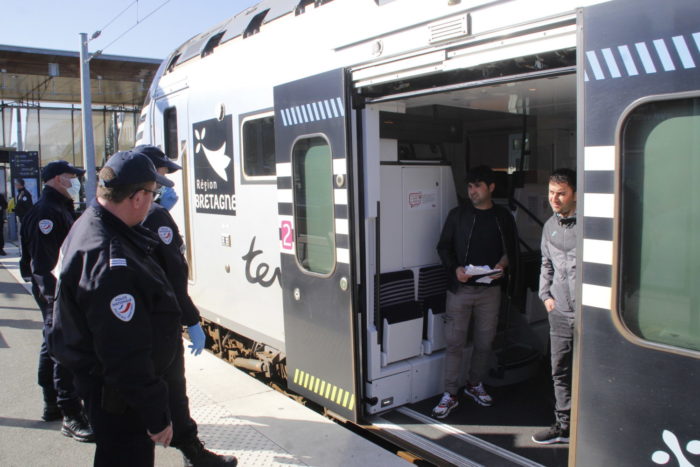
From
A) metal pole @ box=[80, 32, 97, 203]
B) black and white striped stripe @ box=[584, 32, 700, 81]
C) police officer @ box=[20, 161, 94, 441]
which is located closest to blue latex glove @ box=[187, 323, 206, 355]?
police officer @ box=[20, 161, 94, 441]

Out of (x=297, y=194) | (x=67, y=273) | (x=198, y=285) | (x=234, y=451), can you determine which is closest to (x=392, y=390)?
(x=234, y=451)

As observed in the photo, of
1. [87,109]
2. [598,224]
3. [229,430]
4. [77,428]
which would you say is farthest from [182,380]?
[87,109]

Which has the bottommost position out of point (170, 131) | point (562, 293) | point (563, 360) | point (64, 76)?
point (563, 360)

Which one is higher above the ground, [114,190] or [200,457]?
[114,190]

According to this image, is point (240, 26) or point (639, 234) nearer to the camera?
point (639, 234)

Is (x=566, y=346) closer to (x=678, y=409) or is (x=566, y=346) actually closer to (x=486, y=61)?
(x=678, y=409)

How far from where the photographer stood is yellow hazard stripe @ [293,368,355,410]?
3.43 m

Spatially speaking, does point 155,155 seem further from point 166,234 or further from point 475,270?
point 475,270

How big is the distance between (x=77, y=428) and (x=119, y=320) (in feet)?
6.64

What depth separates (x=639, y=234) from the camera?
2020mm

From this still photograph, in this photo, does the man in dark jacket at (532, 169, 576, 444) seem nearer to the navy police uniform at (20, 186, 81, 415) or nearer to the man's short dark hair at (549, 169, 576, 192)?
the man's short dark hair at (549, 169, 576, 192)

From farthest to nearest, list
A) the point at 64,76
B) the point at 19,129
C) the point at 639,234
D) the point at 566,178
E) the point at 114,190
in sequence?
the point at 19,129, the point at 64,76, the point at 566,178, the point at 114,190, the point at 639,234

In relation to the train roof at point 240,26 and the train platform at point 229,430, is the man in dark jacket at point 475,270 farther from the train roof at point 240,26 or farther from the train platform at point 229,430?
the train roof at point 240,26

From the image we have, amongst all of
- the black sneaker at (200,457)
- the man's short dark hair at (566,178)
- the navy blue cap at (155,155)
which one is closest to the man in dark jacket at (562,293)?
the man's short dark hair at (566,178)
